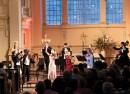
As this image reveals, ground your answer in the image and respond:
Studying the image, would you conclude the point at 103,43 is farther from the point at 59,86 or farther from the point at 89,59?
the point at 59,86

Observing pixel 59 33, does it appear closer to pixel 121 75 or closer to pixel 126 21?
pixel 126 21

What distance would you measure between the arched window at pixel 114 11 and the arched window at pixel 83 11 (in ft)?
2.15

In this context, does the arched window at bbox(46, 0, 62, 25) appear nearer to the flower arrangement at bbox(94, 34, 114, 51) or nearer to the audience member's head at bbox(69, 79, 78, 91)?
the flower arrangement at bbox(94, 34, 114, 51)

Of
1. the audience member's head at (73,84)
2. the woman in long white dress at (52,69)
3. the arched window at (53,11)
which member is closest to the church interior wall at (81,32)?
the arched window at (53,11)

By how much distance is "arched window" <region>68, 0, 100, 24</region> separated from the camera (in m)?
29.1

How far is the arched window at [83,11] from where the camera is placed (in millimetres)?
29078

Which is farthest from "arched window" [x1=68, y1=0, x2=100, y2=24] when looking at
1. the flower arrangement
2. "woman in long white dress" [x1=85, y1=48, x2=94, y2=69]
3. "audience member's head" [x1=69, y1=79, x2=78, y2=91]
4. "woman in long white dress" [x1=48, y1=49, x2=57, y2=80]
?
"audience member's head" [x1=69, y1=79, x2=78, y2=91]

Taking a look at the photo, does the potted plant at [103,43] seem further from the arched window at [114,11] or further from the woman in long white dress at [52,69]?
the woman in long white dress at [52,69]

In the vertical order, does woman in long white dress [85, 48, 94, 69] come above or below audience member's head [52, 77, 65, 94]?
below

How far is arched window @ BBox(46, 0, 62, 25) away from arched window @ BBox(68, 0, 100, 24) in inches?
25.7

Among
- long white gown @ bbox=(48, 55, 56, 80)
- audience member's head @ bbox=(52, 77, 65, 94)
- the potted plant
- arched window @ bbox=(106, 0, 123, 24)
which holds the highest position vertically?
arched window @ bbox=(106, 0, 123, 24)

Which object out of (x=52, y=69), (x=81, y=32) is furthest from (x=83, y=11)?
(x=52, y=69)

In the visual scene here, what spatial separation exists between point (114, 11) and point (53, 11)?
3.97 m

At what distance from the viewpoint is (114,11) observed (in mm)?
29266
